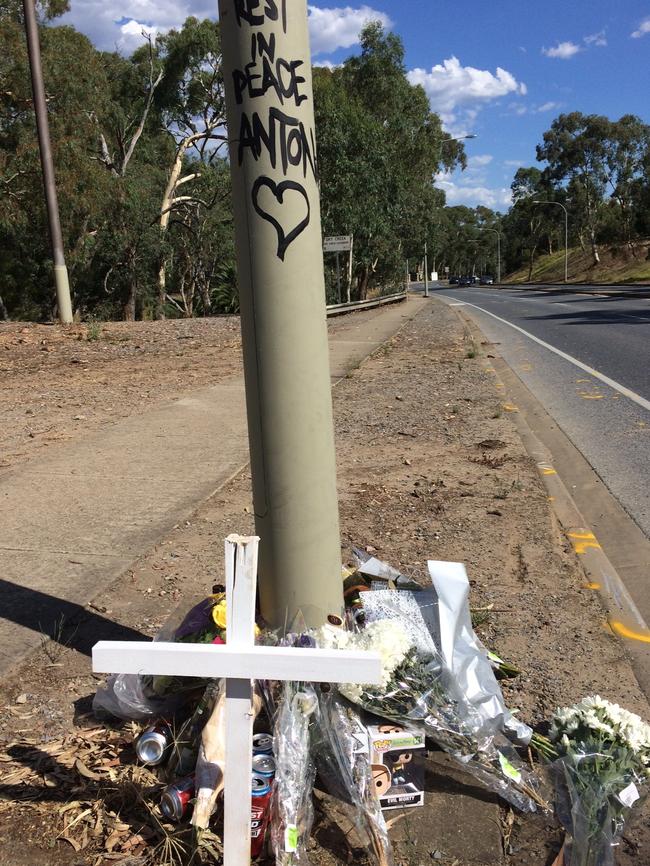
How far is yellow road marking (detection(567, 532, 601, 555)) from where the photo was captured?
4.73 meters

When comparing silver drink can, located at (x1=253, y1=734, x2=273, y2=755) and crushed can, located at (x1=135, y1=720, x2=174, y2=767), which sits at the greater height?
silver drink can, located at (x1=253, y1=734, x2=273, y2=755)

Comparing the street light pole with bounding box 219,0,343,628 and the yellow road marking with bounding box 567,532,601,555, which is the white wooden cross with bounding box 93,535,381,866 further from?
the yellow road marking with bounding box 567,532,601,555

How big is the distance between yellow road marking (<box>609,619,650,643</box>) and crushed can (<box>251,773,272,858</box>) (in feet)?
6.55

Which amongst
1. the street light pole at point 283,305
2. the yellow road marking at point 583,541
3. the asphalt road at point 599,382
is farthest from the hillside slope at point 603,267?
the street light pole at point 283,305

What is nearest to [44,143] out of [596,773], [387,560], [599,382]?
[599,382]

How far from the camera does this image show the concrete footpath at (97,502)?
377 cm

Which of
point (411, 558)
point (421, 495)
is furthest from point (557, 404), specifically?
point (411, 558)

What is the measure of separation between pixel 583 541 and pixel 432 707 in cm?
258

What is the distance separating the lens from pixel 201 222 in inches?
1487

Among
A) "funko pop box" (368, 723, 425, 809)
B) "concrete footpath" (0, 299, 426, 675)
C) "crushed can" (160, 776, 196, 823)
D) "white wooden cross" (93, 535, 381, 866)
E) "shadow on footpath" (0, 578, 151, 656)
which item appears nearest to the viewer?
"white wooden cross" (93, 535, 381, 866)

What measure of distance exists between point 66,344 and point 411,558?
11233 millimetres

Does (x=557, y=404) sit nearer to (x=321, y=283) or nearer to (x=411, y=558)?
(x=411, y=558)

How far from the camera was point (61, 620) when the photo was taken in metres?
3.47

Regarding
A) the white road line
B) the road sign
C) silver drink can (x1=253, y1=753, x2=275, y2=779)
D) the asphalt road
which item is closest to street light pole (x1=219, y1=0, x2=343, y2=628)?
silver drink can (x1=253, y1=753, x2=275, y2=779)
